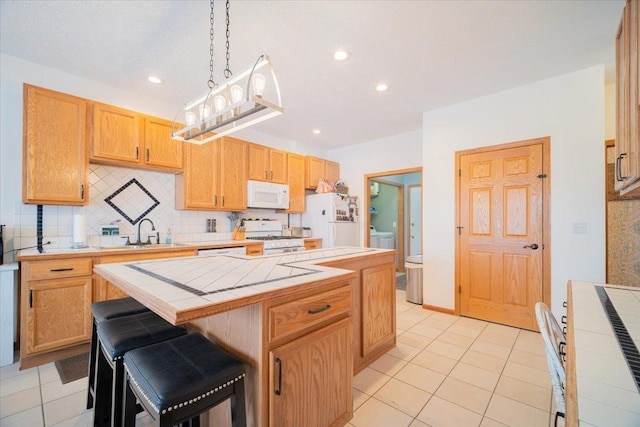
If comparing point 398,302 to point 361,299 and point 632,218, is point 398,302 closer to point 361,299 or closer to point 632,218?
point 361,299

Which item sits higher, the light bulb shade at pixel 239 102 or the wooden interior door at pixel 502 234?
the light bulb shade at pixel 239 102

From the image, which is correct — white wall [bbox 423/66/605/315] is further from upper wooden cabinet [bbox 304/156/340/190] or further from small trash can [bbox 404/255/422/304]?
upper wooden cabinet [bbox 304/156/340/190]

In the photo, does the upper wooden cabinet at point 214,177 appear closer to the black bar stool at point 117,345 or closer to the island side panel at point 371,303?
the black bar stool at point 117,345

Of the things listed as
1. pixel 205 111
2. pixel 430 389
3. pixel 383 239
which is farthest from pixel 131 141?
pixel 383 239

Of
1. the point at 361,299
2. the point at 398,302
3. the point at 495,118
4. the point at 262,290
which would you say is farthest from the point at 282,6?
the point at 398,302

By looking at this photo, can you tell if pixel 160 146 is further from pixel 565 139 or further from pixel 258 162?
pixel 565 139

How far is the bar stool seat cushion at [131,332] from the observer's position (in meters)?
1.23

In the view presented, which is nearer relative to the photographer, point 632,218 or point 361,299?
point 361,299

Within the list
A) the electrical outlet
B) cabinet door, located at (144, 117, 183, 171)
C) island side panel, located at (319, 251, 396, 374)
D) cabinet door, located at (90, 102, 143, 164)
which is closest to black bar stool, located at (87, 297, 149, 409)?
island side panel, located at (319, 251, 396, 374)

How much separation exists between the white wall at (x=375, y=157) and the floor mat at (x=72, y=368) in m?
4.07

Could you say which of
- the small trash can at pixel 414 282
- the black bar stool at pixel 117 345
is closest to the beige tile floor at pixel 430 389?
the black bar stool at pixel 117 345

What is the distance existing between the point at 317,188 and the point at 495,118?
2901mm

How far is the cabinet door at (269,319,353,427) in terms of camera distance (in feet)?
3.80

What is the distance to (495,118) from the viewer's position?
3236 mm
